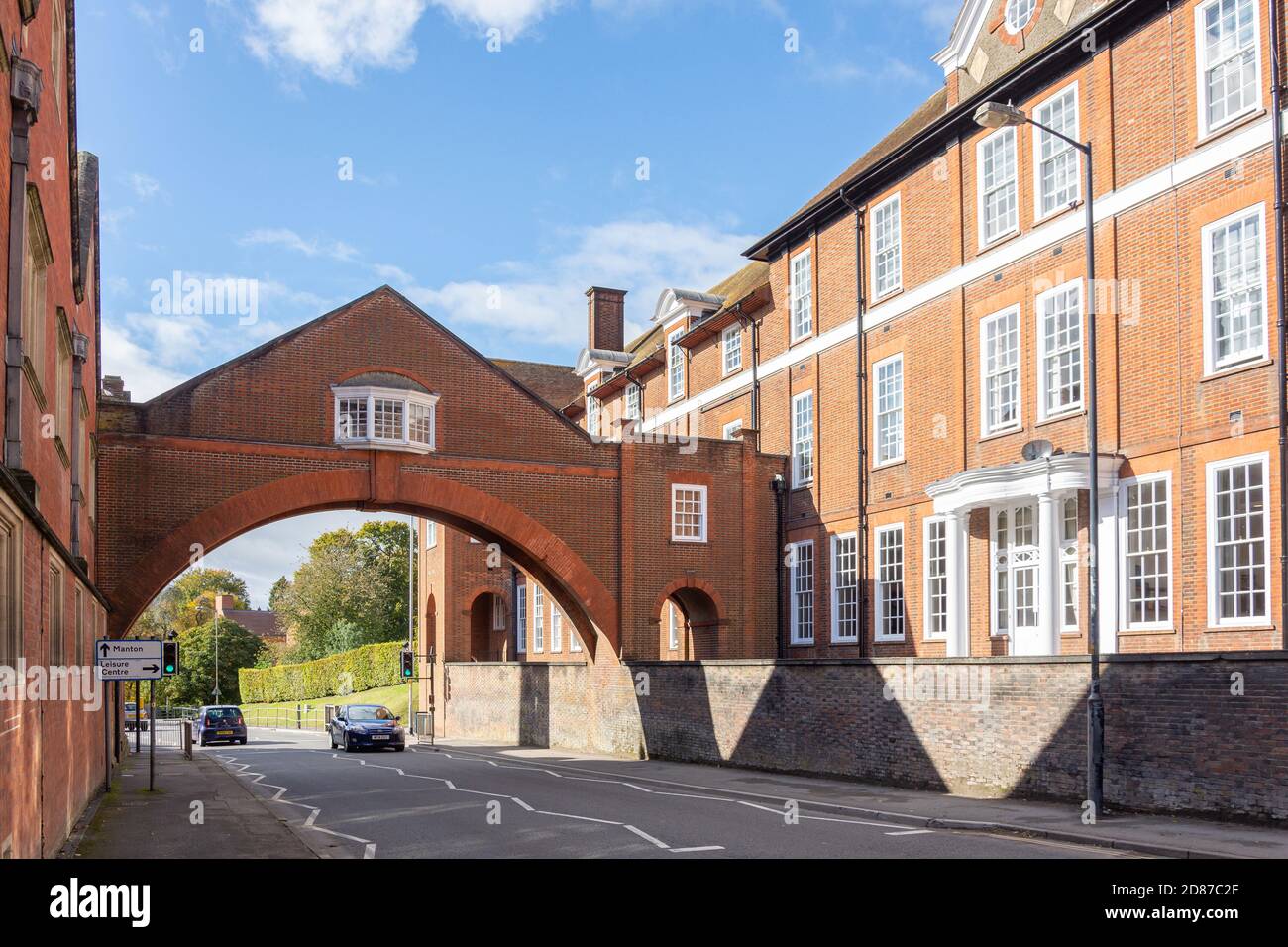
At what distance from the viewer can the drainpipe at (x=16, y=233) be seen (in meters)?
9.12

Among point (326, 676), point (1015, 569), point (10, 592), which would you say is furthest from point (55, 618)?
point (326, 676)

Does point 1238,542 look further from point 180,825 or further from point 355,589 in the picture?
point 355,589

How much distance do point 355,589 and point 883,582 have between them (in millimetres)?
56351

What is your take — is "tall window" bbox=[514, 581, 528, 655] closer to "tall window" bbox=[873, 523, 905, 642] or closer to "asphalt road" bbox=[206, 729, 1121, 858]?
"asphalt road" bbox=[206, 729, 1121, 858]

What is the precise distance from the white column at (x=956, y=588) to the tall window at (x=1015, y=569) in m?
0.77

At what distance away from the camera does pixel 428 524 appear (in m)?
50.2

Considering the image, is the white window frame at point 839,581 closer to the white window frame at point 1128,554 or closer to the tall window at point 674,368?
the white window frame at point 1128,554

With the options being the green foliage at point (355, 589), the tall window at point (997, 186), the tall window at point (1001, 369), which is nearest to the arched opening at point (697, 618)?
the tall window at point (1001, 369)

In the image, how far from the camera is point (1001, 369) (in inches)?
903

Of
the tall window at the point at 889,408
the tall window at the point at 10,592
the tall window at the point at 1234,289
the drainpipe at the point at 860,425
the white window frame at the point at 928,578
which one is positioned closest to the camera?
the tall window at the point at 10,592

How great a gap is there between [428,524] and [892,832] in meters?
38.2

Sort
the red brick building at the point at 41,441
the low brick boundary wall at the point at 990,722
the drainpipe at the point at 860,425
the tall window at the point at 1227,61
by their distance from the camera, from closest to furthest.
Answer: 1. the red brick building at the point at 41,441
2. the low brick boundary wall at the point at 990,722
3. the tall window at the point at 1227,61
4. the drainpipe at the point at 860,425

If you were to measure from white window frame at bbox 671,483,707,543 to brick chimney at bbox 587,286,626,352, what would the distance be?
17062 millimetres
